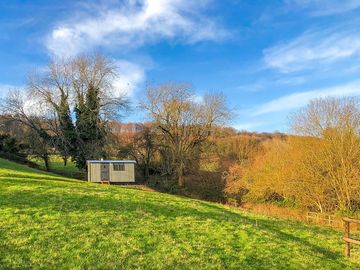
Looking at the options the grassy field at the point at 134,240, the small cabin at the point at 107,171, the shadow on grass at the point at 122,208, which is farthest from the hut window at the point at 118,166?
the grassy field at the point at 134,240

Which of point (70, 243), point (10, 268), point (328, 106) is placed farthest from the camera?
point (328, 106)

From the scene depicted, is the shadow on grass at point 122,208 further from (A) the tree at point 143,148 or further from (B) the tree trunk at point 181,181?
(A) the tree at point 143,148

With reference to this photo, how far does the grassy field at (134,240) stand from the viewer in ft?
25.3

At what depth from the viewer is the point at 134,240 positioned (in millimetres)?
9055

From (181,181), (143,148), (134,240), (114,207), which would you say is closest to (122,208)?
(114,207)

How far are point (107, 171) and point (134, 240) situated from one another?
75.0 ft

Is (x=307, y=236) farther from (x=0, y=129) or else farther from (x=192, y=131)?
(x=0, y=129)

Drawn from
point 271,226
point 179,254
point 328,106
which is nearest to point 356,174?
point 328,106

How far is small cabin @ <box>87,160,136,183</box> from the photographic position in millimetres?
31031

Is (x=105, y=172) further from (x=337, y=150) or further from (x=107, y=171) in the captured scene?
(x=337, y=150)

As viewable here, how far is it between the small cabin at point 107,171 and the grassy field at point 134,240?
1703 centimetres

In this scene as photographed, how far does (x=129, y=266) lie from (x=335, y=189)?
20560 millimetres

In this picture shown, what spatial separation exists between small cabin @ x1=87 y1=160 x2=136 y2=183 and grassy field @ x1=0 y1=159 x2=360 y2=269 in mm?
17033

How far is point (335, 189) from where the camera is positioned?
2391cm
